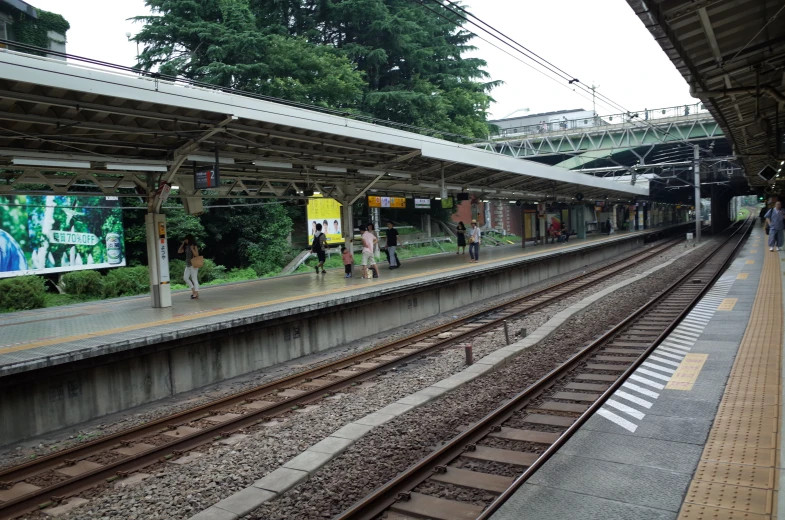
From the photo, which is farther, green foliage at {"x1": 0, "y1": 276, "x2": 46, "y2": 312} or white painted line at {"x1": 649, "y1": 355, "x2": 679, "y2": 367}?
green foliage at {"x1": 0, "y1": 276, "x2": 46, "y2": 312}

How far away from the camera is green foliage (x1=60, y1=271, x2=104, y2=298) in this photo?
19234 millimetres

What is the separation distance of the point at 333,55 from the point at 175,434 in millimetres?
27146

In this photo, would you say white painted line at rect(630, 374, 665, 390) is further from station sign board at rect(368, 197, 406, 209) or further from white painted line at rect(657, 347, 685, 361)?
station sign board at rect(368, 197, 406, 209)

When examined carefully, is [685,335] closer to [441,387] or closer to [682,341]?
[682,341]

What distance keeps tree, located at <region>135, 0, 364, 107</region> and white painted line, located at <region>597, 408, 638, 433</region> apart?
24600 mm

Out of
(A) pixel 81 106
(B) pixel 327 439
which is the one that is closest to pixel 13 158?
(A) pixel 81 106

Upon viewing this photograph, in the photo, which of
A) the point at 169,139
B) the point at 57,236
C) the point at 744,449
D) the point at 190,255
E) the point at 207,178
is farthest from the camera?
the point at 57,236

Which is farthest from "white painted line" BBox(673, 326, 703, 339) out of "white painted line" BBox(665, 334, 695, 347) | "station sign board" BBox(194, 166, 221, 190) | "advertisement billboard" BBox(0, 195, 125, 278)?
"advertisement billboard" BBox(0, 195, 125, 278)

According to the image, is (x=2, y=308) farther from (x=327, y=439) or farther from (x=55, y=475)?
(x=327, y=439)

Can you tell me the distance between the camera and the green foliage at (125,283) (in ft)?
63.5

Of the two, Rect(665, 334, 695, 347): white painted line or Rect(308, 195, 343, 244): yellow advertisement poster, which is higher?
Rect(308, 195, 343, 244): yellow advertisement poster

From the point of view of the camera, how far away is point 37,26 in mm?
23531

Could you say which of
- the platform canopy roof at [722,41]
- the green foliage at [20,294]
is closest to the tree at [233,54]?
the green foliage at [20,294]

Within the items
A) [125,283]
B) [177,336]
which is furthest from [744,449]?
[125,283]
